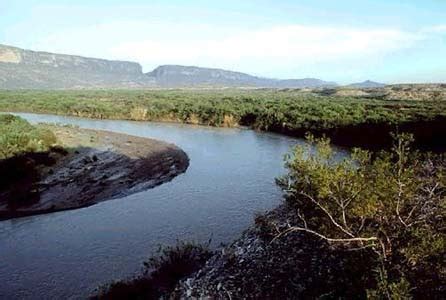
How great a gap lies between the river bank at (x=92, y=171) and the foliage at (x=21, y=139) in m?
0.92

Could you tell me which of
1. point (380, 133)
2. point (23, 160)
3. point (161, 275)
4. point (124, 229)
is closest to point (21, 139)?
point (23, 160)

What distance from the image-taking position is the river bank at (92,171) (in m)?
24.5

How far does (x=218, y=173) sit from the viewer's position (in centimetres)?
3238

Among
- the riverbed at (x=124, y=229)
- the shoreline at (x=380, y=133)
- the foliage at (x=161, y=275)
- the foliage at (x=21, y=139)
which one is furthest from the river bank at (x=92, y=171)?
the shoreline at (x=380, y=133)

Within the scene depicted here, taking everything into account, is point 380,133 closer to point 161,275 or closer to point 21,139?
point 21,139

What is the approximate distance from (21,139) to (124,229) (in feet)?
49.8

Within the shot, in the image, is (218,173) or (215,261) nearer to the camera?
(215,261)

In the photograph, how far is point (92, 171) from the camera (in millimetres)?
30312

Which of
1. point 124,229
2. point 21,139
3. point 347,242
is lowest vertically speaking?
point 124,229

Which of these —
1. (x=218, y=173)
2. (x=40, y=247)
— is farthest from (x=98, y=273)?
(x=218, y=173)

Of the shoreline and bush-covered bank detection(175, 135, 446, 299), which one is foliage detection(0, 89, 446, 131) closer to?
the shoreline

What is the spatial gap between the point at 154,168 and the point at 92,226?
12135 millimetres

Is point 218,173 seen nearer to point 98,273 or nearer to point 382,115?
point 98,273

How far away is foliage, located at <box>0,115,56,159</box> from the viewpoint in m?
30.5
